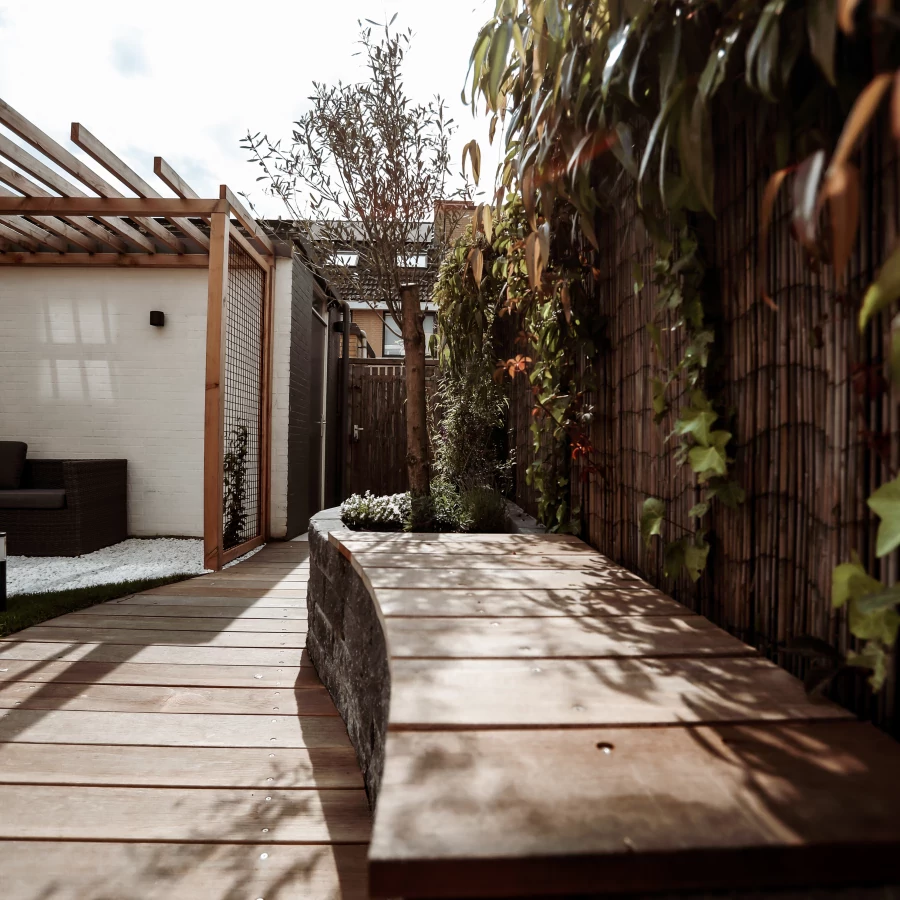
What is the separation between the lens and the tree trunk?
3041 millimetres

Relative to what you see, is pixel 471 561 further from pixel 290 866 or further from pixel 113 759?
pixel 113 759

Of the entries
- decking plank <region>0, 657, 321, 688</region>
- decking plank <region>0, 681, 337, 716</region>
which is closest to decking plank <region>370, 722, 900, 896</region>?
decking plank <region>0, 681, 337, 716</region>

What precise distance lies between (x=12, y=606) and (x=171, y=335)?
121 inches

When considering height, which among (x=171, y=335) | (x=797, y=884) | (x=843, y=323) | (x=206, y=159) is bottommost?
(x=797, y=884)

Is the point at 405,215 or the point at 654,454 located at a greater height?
the point at 405,215

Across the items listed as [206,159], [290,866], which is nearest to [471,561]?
[290,866]

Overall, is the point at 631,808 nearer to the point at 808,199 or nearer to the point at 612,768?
the point at 612,768

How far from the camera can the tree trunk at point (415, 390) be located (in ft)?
9.98

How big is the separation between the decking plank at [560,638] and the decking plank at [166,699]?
1.13 m

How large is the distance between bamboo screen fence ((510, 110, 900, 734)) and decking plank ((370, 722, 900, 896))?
0.23 metres

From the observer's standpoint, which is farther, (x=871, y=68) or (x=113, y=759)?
(x=113, y=759)

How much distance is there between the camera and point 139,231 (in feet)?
17.6

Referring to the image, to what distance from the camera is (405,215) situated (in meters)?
3.02

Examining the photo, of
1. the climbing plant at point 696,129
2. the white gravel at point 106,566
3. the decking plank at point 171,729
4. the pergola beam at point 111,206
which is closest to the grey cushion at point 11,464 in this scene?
the white gravel at point 106,566
